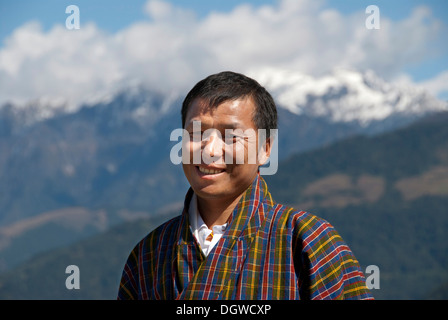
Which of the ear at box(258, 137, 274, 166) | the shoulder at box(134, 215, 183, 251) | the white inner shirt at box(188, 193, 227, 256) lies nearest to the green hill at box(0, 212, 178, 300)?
the shoulder at box(134, 215, 183, 251)

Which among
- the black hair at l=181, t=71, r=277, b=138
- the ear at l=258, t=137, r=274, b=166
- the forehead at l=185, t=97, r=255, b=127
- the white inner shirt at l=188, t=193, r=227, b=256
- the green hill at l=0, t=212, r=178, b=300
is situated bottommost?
the white inner shirt at l=188, t=193, r=227, b=256

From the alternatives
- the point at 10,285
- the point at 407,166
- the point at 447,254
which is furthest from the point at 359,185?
the point at 10,285

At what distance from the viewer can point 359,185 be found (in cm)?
18812

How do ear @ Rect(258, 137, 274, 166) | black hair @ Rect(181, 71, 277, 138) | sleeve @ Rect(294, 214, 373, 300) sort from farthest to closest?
ear @ Rect(258, 137, 274, 166) < black hair @ Rect(181, 71, 277, 138) < sleeve @ Rect(294, 214, 373, 300)

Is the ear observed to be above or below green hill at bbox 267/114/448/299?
below

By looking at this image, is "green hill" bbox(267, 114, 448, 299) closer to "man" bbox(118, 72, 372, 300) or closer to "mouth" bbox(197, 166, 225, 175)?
"man" bbox(118, 72, 372, 300)

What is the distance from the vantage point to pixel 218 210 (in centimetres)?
350

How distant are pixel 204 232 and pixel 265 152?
46cm

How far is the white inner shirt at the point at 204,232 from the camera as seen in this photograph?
3455 mm

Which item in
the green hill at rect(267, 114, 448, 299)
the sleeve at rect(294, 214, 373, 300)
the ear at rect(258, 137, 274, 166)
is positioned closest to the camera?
the sleeve at rect(294, 214, 373, 300)

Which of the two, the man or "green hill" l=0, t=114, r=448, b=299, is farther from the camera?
"green hill" l=0, t=114, r=448, b=299

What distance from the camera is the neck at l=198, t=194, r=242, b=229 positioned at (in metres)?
3.48

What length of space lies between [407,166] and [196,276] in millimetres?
→ 189251

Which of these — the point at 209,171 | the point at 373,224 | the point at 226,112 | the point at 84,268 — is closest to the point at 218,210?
the point at 209,171
